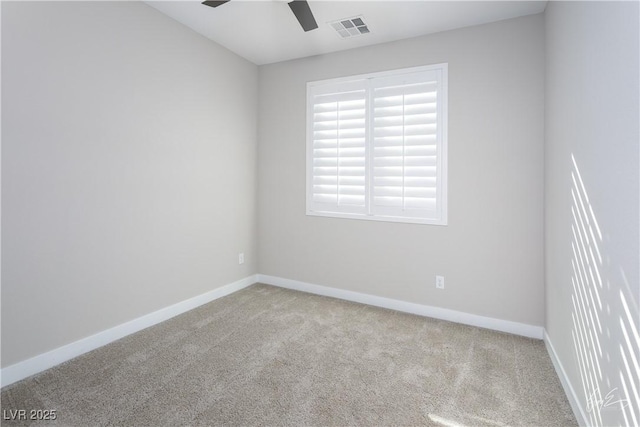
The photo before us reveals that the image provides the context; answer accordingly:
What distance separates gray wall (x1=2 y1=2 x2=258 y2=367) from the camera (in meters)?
2.01

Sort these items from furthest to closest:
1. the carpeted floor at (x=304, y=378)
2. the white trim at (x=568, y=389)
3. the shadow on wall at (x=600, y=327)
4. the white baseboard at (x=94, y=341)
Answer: the white baseboard at (x=94, y=341), the carpeted floor at (x=304, y=378), the white trim at (x=568, y=389), the shadow on wall at (x=600, y=327)

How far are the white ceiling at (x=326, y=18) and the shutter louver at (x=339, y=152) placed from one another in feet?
1.83

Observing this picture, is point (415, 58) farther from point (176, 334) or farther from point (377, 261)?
point (176, 334)

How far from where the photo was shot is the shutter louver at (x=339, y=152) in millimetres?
3389

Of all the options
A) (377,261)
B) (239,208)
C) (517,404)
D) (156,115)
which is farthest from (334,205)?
(517,404)

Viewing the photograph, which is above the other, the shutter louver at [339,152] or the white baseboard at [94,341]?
the shutter louver at [339,152]

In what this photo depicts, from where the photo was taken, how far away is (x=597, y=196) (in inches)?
57.6

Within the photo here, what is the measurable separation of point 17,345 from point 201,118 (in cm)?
221

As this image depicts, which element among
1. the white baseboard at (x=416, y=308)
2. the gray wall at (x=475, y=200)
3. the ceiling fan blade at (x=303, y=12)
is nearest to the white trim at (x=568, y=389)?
the white baseboard at (x=416, y=308)

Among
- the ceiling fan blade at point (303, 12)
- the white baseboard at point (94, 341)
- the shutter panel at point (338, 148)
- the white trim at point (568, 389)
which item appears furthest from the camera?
the shutter panel at point (338, 148)

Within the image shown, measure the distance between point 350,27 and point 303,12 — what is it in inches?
31.1

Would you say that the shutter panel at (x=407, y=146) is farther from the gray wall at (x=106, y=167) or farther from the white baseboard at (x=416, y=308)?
the gray wall at (x=106, y=167)

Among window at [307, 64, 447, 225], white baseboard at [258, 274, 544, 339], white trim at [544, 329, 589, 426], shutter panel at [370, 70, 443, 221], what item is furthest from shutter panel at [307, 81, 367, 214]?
white trim at [544, 329, 589, 426]

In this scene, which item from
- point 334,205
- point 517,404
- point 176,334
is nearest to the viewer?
point 517,404
